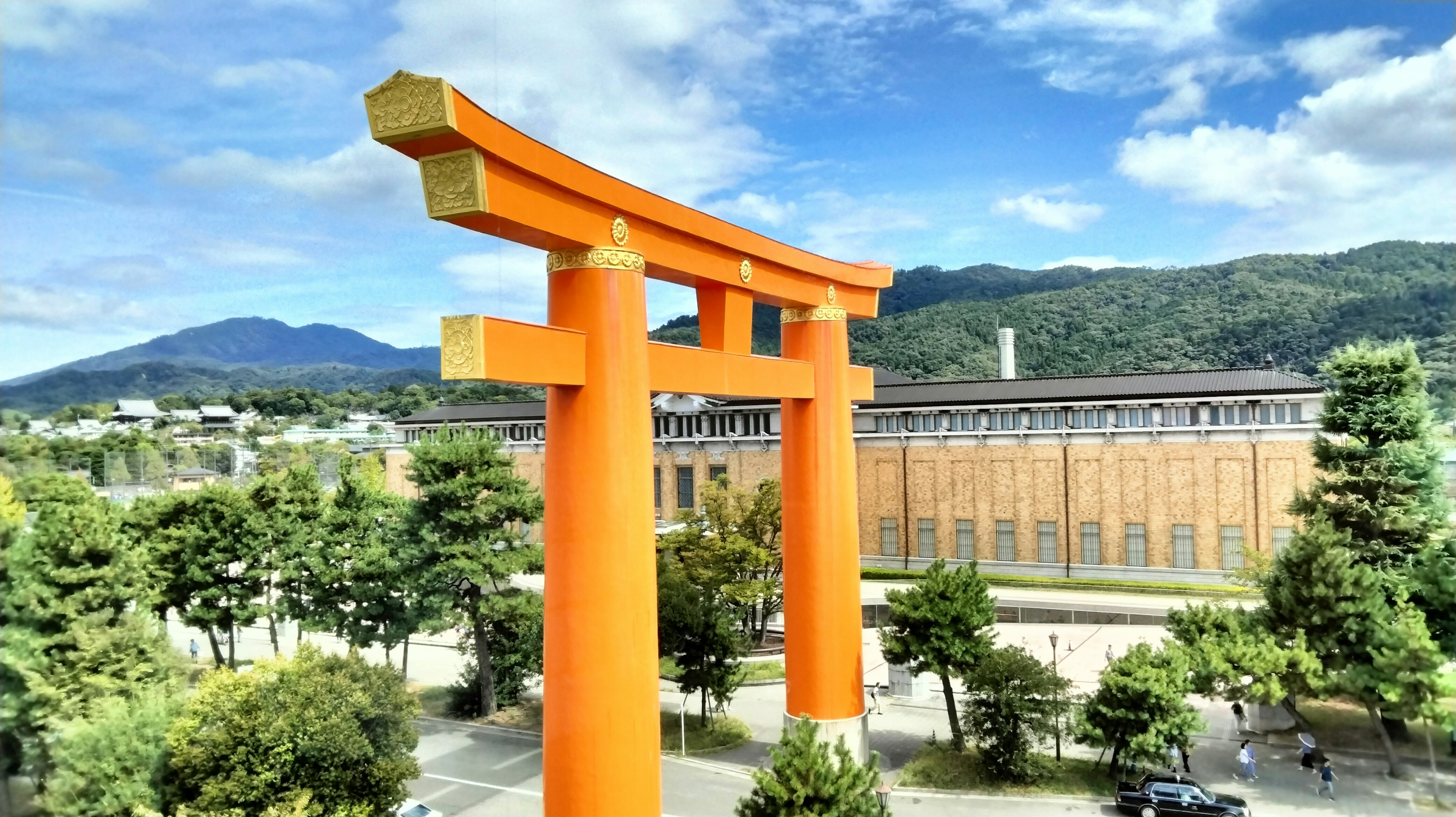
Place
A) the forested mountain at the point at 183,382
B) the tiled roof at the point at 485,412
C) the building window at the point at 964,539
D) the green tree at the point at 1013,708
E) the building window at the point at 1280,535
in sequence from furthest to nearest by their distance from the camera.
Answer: the tiled roof at the point at 485,412 < the building window at the point at 964,539 < the building window at the point at 1280,535 < the green tree at the point at 1013,708 < the forested mountain at the point at 183,382

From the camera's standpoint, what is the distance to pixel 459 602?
1546cm

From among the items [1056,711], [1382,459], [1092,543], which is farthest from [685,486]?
[1382,459]

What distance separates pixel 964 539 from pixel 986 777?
46.8 feet

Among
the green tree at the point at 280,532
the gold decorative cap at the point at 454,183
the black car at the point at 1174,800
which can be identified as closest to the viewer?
the gold decorative cap at the point at 454,183

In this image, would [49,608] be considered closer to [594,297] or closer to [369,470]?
[594,297]

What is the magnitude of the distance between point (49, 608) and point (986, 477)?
887 inches

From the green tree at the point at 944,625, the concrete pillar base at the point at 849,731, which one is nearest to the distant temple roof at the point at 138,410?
the concrete pillar base at the point at 849,731

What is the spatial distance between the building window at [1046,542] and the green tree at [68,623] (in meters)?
21.9

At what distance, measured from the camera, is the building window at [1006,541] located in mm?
25719

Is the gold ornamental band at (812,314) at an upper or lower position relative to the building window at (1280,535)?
upper

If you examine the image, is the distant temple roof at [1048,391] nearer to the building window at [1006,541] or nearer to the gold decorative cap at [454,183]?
the building window at [1006,541]

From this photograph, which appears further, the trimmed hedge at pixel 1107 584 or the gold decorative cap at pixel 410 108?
the trimmed hedge at pixel 1107 584

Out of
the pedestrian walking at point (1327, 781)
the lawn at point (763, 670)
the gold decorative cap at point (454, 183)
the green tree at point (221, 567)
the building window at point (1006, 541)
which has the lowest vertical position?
the lawn at point (763, 670)

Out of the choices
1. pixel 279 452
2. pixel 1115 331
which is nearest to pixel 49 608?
pixel 279 452
